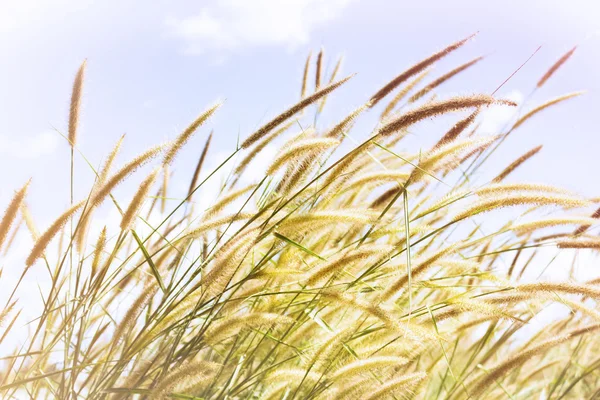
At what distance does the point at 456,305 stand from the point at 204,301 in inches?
22.1

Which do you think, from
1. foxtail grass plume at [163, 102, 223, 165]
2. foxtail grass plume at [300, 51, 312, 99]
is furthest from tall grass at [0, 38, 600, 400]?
foxtail grass plume at [300, 51, 312, 99]

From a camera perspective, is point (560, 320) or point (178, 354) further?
point (560, 320)

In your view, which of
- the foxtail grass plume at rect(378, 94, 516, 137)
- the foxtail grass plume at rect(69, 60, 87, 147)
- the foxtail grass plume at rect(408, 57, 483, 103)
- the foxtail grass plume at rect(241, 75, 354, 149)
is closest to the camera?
the foxtail grass plume at rect(378, 94, 516, 137)

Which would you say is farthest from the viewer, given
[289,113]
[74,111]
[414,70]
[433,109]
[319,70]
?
[319,70]

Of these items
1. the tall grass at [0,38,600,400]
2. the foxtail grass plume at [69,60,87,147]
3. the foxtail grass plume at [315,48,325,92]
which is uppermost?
the foxtail grass plume at [315,48,325,92]

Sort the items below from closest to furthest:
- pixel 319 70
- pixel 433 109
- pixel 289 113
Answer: pixel 433 109 → pixel 289 113 → pixel 319 70

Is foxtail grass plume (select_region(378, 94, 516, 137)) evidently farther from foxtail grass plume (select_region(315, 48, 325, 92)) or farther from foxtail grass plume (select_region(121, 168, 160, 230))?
foxtail grass plume (select_region(315, 48, 325, 92))

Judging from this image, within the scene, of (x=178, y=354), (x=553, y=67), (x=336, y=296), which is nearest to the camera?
(x=336, y=296)

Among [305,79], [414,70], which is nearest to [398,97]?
[414,70]

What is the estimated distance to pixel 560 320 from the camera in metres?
2.15

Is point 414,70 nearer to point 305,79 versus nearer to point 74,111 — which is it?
point 305,79

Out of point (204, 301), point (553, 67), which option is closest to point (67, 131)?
point (204, 301)

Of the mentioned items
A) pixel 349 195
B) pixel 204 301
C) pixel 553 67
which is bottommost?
pixel 204 301

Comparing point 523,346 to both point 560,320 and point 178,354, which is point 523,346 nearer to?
point 560,320
